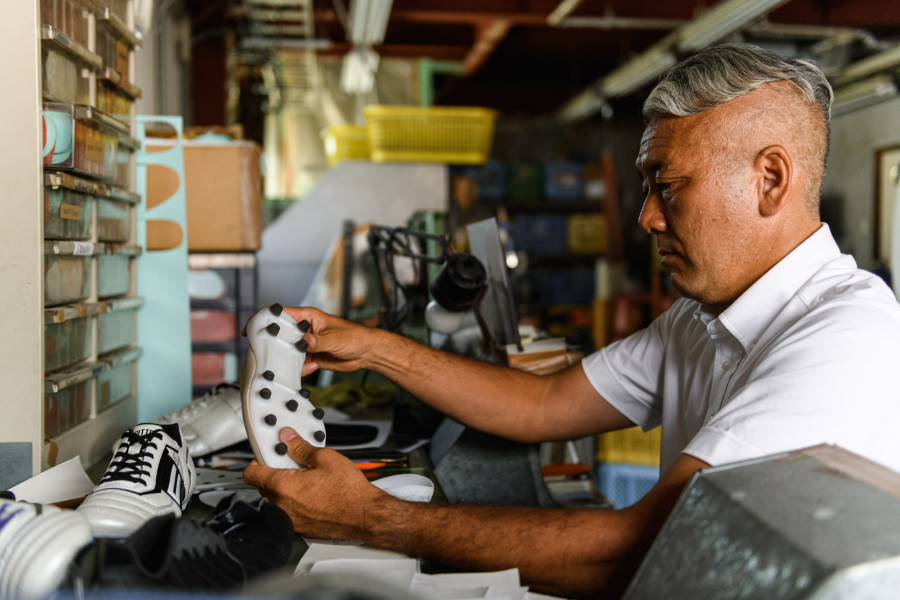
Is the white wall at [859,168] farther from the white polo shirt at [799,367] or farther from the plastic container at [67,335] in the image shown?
the plastic container at [67,335]

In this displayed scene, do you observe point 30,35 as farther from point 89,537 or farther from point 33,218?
point 89,537

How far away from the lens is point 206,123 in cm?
578

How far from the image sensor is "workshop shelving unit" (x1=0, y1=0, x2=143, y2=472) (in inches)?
43.9

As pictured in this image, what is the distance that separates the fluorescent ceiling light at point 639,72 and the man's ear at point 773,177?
4.11 m

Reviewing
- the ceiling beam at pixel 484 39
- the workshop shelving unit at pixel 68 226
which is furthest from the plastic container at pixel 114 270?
the ceiling beam at pixel 484 39

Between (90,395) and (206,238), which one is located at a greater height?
(206,238)

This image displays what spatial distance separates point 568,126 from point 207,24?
5701mm

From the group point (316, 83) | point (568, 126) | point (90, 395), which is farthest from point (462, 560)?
point (568, 126)

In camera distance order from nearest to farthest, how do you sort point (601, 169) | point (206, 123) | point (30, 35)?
point (30, 35), point (206, 123), point (601, 169)

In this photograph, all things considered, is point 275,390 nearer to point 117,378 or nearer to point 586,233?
point 117,378

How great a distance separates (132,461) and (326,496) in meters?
0.28

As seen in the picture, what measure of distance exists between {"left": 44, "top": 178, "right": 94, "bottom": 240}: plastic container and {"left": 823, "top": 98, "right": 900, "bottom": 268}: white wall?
7.20 metres

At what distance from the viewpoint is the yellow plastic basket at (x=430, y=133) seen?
391 cm

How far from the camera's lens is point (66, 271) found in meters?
1.30
